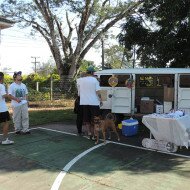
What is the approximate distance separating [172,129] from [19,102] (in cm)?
412

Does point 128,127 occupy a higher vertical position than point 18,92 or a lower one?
lower

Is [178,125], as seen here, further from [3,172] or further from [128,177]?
[3,172]

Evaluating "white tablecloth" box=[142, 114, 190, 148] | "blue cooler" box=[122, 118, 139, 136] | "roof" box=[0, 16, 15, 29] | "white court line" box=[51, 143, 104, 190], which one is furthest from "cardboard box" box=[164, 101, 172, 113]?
"roof" box=[0, 16, 15, 29]

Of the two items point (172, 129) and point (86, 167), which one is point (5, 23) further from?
point (86, 167)

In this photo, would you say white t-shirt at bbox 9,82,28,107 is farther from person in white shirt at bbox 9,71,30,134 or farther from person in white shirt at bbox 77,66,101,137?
person in white shirt at bbox 77,66,101,137

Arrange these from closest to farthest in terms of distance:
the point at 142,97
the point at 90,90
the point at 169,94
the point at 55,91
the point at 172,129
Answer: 1. the point at 172,129
2. the point at 90,90
3. the point at 169,94
4. the point at 142,97
5. the point at 55,91

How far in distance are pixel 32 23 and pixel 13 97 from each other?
2164 centimetres

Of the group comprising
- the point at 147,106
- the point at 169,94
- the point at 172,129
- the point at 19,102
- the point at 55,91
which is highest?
the point at 169,94

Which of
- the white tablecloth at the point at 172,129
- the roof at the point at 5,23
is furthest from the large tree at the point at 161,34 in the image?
the white tablecloth at the point at 172,129

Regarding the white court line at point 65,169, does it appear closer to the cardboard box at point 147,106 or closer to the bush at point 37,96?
the cardboard box at point 147,106

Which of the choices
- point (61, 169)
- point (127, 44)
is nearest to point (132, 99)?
point (61, 169)

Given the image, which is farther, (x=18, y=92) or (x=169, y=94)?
(x=169, y=94)

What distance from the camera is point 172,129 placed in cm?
739

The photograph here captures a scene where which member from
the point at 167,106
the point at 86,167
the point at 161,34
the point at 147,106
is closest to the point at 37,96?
the point at 161,34
